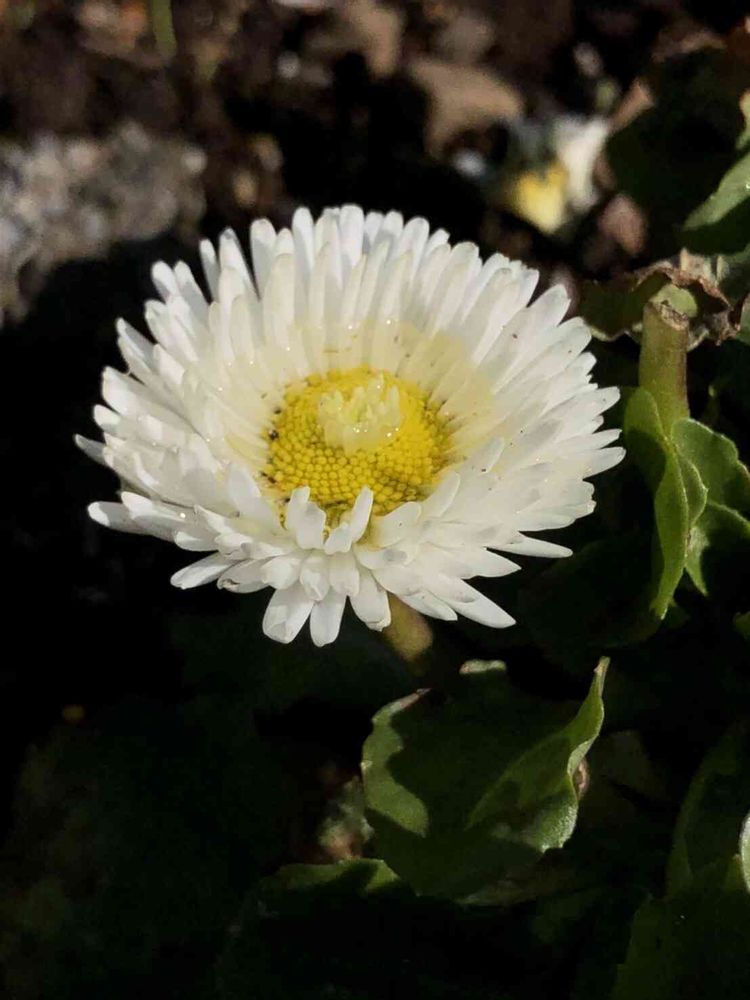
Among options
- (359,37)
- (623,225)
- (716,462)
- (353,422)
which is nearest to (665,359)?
(716,462)

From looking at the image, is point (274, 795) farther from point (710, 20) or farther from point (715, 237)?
point (710, 20)

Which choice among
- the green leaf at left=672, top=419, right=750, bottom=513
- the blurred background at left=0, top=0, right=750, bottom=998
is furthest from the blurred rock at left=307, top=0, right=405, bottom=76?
the green leaf at left=672, top=419, right=750, bottom=513

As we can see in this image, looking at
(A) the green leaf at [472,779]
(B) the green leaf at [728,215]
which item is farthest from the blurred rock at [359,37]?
(A) the green leaf at [472,779]

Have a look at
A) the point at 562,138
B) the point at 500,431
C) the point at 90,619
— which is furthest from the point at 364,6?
the point at 500,431

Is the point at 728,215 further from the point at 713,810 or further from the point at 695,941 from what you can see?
the point at 695,941

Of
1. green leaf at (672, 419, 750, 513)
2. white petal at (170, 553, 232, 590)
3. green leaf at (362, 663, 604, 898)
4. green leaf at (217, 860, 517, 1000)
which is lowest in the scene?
green leaf at (217, 860, 517, 1000)

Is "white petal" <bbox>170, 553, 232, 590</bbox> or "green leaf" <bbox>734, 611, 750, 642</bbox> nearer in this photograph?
"white petal" <bbox>170, 553, 232, 590</bbox>

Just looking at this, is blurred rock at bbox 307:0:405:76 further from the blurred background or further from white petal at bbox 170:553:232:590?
white petal at bbox 170:553:232:590
